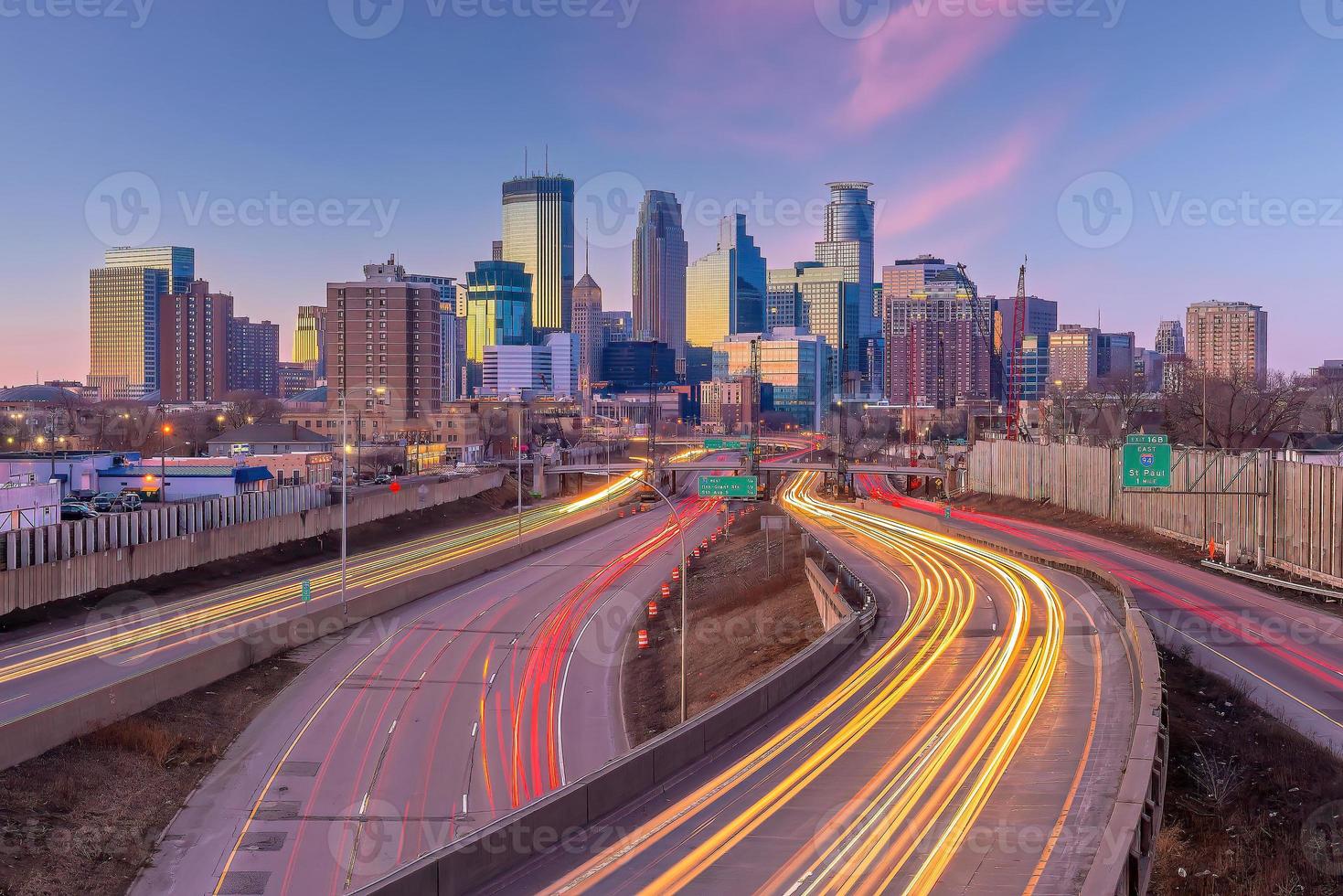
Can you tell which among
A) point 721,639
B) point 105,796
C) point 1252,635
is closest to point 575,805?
point 105,796

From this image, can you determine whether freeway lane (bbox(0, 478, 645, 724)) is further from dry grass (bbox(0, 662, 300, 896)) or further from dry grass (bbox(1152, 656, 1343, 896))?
dry grass (bbox(1152, 656, 1343, 896))

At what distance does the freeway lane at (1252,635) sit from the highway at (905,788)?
92.1 inches

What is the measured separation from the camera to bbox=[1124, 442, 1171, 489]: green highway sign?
41.8m

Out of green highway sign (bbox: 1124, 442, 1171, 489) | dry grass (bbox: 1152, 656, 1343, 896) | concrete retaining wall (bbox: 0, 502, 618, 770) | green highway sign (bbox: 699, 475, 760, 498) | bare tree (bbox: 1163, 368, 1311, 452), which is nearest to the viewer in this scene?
dry grass (bbox: 1152, 656, 1343, 896)

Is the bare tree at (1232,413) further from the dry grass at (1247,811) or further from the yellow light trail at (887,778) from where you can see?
the dry grass at (1247,811)

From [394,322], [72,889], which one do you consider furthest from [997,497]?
[394,322]

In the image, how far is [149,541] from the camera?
4734 cm

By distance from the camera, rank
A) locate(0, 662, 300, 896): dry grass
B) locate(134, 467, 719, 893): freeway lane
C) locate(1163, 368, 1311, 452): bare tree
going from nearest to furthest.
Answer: locate(0, 662, 300, 896): dry grass
locate(134, 467, 719, 893): freeway lane
locate(1163, 368, 1311, 452): bare tree

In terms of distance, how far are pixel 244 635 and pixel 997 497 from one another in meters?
57.1

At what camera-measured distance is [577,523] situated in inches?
3317

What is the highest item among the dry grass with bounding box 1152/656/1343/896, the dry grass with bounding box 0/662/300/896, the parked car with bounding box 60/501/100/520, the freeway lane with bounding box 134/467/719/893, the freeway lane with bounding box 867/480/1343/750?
the parked car with bounding box 60/501/100/520

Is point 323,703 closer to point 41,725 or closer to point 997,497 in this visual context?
point 41,725

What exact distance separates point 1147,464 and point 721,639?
17.8 m

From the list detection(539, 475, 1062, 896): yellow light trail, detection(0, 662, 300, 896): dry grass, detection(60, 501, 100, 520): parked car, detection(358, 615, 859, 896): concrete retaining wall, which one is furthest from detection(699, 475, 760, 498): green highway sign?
detection(358, 615, 859, 896): concrete retaining wall
